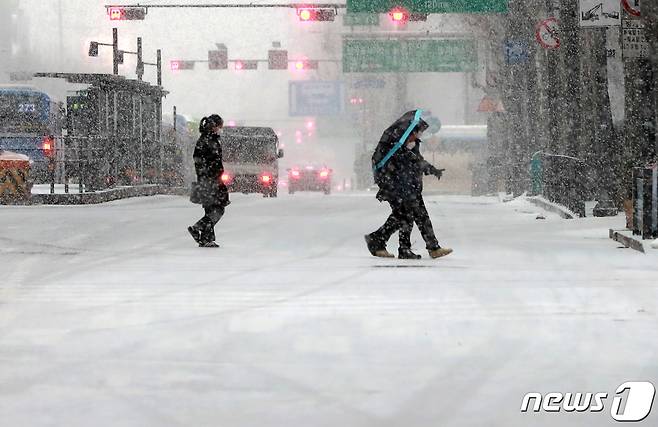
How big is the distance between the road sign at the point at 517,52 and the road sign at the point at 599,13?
14.0 m

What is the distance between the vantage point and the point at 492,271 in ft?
43.1

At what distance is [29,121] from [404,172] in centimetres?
3019

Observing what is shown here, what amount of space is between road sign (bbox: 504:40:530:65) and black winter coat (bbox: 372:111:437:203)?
21.2 m

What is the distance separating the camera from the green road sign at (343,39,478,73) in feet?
198

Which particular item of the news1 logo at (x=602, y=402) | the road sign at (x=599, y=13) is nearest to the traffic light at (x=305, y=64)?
the road sign at (x=599, y=13)

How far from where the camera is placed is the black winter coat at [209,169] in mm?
16250

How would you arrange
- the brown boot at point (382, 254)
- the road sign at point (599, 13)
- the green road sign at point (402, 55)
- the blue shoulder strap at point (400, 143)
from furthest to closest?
the green road sign at point (402, 55), the road sign at point (599, 13), the brown boot at point (382, 254), the blue shoulder strap at point (400, 143)

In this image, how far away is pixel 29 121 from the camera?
4231 centimetres

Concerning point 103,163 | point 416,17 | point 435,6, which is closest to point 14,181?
point 103,163

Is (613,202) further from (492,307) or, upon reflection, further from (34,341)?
(34,341)

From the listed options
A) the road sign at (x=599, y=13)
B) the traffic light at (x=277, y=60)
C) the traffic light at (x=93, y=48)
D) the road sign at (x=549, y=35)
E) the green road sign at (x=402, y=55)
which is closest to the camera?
the road sign at (x=599, y=13)

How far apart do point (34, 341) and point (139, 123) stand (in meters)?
29.7

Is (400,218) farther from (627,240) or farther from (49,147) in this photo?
(49,147)

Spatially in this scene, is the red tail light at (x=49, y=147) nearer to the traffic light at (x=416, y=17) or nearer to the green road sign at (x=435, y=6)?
the green road sign at (x=435, y=6)
